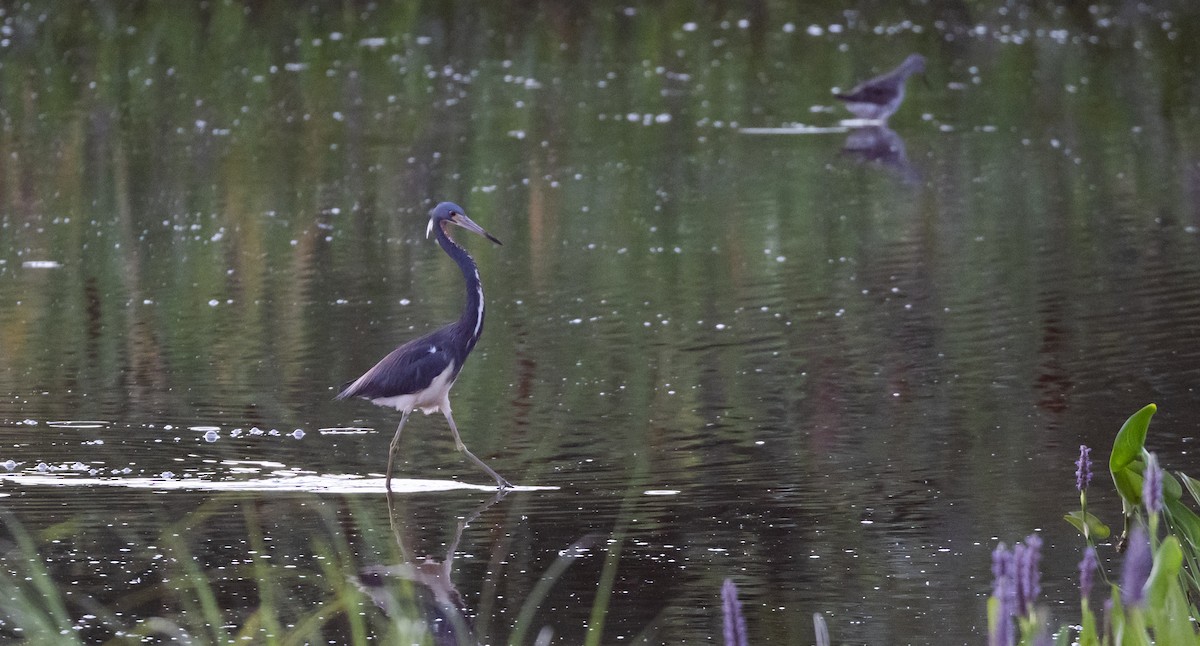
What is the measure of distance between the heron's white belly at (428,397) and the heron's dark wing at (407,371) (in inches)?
0.8

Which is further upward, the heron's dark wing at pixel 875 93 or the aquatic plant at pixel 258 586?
the heron's dark wing at pixel 875 93

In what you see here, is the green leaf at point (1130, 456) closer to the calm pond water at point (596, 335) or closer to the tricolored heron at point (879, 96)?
the calm pond water at point (596, 335)

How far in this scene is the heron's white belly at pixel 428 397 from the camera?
7.97 metres

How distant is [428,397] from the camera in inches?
315

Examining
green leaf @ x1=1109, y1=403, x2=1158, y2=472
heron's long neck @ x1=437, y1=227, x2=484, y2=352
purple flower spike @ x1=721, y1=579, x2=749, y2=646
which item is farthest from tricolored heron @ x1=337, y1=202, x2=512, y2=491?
purple flower spike @ x1=721, y1=579, x2=749, y2=646

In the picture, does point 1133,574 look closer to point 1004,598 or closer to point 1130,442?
point 1004,598

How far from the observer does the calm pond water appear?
22.1 feet

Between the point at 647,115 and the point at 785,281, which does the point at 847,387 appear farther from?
the point at 647,115

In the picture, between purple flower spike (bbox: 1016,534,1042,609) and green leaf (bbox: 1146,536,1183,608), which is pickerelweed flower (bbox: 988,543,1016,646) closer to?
purple flower spike (bbox: 1016,534,1042,609)

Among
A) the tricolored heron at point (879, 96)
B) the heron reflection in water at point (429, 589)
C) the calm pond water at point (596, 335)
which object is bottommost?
the heron reflection in water at point (429, 589)

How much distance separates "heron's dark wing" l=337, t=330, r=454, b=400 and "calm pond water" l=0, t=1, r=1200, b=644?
1.14ft

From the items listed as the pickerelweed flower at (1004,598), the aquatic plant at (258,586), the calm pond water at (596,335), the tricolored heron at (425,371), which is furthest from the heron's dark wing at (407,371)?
the pickerelweed flower at (1004,598)

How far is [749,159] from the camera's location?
55.8 feet

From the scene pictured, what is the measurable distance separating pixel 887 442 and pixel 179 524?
2.82 meters
